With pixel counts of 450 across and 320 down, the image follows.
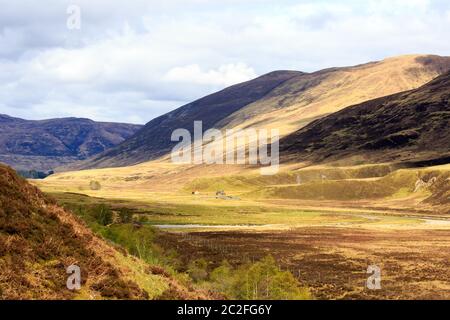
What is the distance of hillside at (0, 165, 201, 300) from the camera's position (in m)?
25.3

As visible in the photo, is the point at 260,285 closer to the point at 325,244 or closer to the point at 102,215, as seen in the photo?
the point at 102,215

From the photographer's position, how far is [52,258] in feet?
91.8

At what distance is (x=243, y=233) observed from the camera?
12706 centimetres

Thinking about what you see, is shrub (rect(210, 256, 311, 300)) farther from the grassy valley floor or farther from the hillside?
the hillside

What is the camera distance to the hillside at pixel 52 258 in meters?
25.3

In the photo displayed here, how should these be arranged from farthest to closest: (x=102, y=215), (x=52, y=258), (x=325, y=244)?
(x=325, y=244) < (x=102, y=215) < (x=52, y=258)

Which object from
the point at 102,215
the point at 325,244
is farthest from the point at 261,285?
the point at 325,244

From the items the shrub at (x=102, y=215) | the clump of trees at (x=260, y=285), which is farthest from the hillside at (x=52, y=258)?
the shrub at (x=102, y=215)

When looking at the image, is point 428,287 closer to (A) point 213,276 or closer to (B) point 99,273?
(A) point 213,276

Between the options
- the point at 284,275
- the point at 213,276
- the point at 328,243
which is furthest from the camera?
the point at 328,243

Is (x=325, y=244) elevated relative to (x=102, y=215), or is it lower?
lower

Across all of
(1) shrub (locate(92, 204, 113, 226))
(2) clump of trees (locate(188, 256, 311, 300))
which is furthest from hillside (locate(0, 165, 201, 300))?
(1) shrub (locate(92, 204, 113, 226))
